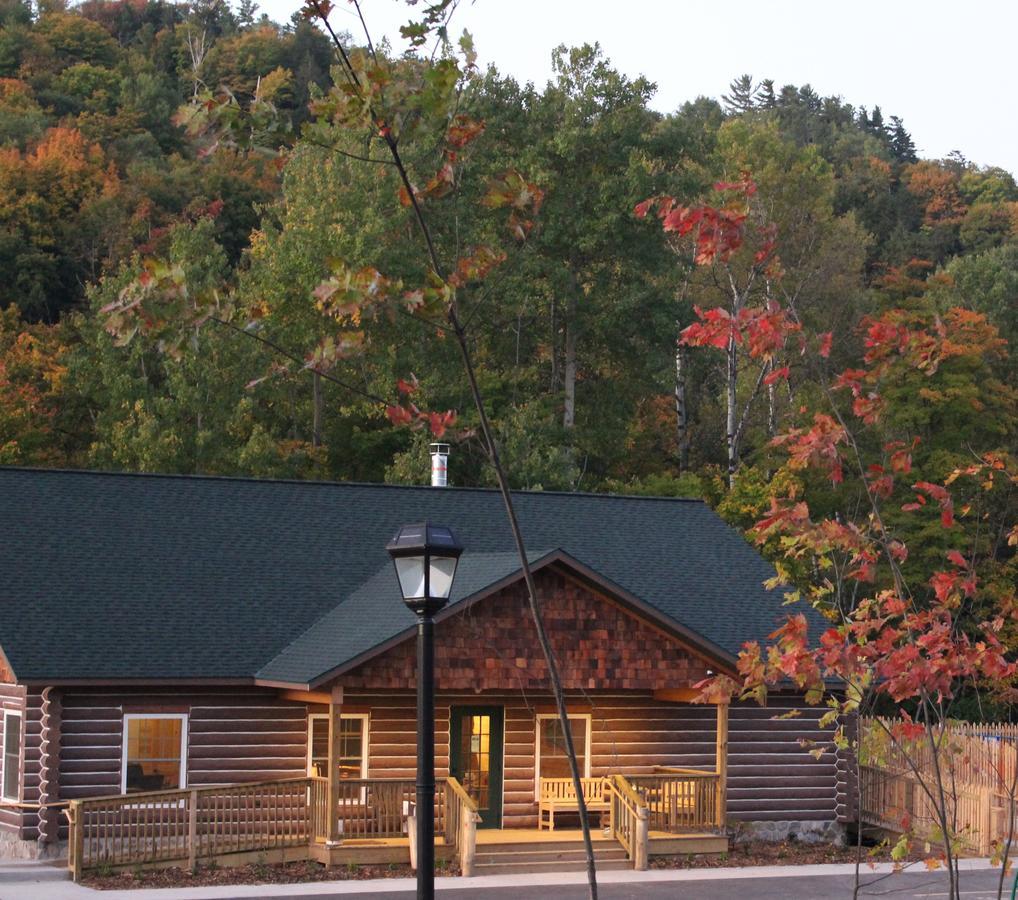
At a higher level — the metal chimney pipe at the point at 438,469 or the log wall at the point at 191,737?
the metal chimney pipe at the point at 438,469

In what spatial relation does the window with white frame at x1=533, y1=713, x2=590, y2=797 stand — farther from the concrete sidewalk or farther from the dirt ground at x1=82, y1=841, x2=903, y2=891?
the concrete sidewalk

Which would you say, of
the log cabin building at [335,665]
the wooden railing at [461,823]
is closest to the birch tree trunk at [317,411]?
the log cabin building at [335,665]

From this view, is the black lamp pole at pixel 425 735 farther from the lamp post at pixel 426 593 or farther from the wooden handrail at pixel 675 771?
the wooden handrail at pixel 675 771

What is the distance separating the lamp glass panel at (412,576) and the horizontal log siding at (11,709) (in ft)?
45.9

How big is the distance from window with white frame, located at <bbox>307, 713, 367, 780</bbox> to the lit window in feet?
13.7

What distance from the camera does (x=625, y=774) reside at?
84.4 feet

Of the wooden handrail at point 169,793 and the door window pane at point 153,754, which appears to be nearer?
the wooden handrail at point 169,793

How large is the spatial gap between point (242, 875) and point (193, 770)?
2.29m

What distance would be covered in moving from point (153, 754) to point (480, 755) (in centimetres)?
506

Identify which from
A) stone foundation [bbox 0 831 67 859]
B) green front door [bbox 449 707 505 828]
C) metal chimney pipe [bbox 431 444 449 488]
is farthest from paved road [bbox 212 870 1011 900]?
metal chimney pipe [bbox 431 444 449 488]

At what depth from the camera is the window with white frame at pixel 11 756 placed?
2312 centimetres

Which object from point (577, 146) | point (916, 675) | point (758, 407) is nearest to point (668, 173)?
point (577, 146)

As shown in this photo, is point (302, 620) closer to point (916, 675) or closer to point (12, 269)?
point (916, 675)

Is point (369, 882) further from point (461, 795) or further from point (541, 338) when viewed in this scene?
point (541, 338)
